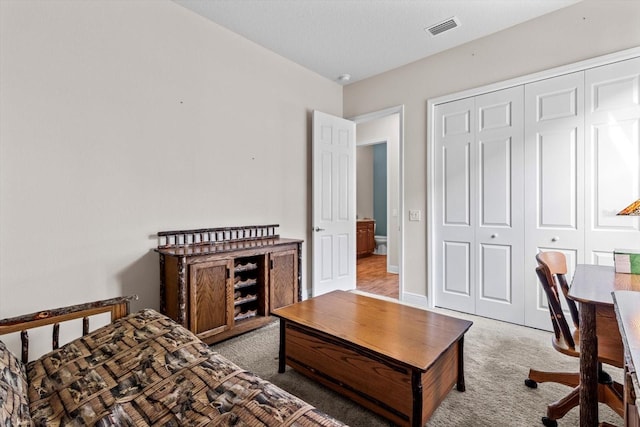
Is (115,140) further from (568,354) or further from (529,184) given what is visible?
(529,184)

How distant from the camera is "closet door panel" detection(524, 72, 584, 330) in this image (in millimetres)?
2678

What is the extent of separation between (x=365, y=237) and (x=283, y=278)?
13.4ft

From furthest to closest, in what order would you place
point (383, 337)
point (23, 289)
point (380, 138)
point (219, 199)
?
1. point (380, 138)
2. point (219, 199)
3. point (23, 289)
4. point (383, 337)

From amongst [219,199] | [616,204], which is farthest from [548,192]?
[219,199]

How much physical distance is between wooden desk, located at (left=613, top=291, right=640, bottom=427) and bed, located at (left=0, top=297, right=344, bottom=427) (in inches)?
26.1

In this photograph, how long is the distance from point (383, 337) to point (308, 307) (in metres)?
0.65

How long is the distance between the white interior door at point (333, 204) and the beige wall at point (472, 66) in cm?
57

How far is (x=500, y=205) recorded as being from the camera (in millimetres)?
3096

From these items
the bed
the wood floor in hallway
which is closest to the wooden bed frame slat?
the bed

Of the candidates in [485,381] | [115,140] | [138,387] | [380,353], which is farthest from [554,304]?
[115,140]

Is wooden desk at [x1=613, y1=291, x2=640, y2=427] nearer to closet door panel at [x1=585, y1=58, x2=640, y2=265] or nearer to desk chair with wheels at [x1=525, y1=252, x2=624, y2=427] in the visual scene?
desk chair with wheels at [x1=525, y1=252, x2=624, y2=427]

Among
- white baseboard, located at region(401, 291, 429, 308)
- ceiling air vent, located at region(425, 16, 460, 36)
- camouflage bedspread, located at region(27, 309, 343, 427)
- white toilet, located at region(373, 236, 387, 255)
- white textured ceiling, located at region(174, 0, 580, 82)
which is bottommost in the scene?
white baseboard, located at region(401, 291, 429, 308)

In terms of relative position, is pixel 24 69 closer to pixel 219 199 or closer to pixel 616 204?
pixel 219 199

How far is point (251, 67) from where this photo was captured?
3.29 m
